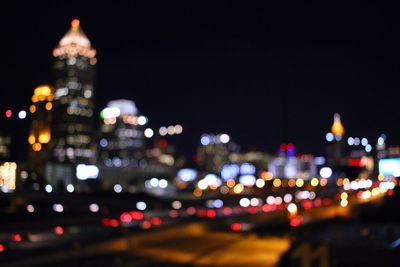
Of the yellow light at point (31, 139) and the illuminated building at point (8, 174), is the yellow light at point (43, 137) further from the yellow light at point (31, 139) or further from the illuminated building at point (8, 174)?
the illuminated building at point (8, 174)

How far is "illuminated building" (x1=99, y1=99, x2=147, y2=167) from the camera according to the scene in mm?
176875

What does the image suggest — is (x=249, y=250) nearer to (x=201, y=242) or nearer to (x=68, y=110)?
(x=201, y=242)

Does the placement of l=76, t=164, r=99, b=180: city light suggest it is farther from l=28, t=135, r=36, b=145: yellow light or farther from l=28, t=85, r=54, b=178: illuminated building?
l=28, t=135, r=36, b=145: yellow light

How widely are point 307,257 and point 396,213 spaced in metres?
26.0

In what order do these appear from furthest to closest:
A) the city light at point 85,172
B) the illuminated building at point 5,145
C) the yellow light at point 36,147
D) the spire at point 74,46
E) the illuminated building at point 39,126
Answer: the spire at point 74,46 → the yellow light at point 36,147 → the illuminated building at point 39,126 → the illuminated building at point 5,145 → the city light at point 85,172

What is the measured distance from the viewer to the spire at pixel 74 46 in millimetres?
171500

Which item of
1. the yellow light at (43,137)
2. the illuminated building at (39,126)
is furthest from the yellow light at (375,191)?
the yellow light at (43,137)

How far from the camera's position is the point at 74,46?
17150cm

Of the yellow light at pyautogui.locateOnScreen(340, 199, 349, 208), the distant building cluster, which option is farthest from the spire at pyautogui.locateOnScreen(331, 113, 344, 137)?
the yellow light at pyautogui.locateOnScreen(340, 199, 349, 208)

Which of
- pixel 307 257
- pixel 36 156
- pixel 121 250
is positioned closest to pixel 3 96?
pixel 121 250

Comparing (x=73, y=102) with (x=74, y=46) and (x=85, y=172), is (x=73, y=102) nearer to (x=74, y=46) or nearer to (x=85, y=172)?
(x=74, y=46)

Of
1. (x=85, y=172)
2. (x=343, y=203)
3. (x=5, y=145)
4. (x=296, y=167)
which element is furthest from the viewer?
(x=296, y=167)

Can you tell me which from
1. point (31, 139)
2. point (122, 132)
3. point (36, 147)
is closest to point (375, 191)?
point (31, 139)

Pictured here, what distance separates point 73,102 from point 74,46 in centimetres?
2019
